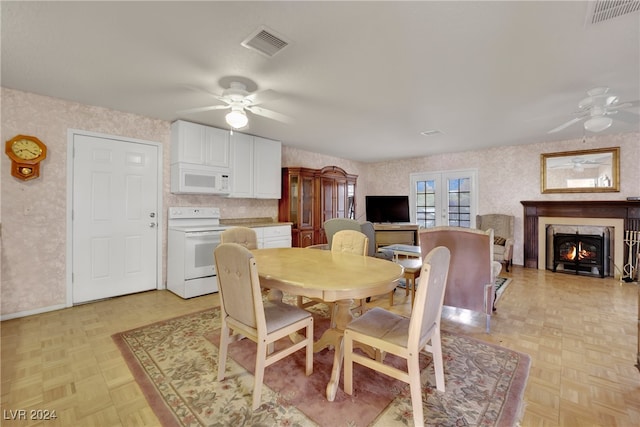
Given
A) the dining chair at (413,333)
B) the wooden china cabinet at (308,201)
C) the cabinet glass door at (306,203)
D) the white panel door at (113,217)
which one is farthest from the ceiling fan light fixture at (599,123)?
the white panel door at (113,217)

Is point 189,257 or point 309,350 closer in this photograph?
point 309,350

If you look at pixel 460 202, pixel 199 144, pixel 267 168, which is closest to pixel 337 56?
pixel 199 144

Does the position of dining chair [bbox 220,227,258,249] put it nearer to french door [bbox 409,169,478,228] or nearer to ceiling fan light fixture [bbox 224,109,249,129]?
ceiling fan light fixture [bbox 224,109,249,129]

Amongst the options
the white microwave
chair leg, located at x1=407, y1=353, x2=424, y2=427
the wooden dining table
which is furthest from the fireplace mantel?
the white microwave

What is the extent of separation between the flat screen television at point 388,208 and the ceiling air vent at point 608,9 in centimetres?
445

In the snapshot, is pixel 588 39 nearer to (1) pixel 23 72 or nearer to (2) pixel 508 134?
(2) pixel 508 134

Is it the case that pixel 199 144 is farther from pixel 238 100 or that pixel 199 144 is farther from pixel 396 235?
pixel 396 235

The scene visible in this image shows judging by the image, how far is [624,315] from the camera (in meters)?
2.90

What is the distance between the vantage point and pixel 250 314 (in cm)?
159

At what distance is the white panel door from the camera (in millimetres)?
3172

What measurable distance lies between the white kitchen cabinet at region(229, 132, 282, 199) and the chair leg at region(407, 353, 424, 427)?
3526mm

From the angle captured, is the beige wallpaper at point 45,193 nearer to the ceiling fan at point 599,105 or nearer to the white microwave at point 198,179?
the white microwave at point 198,179

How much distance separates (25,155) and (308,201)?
3659mm

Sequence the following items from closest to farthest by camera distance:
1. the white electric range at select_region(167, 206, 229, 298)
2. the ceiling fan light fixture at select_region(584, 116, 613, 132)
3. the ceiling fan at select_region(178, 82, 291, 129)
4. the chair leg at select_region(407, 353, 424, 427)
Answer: the chair leg at select_region(407, 353, 424, 427) < the ceiling fan at select_region(178, 82, 291, 129) < the ceiling fan light fixture at select_region(584, 116, 613, 132) < the white electric range at select_region(167, 206, 229, 298)
